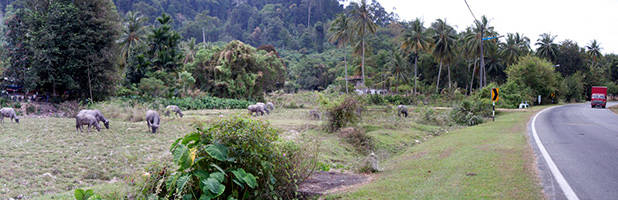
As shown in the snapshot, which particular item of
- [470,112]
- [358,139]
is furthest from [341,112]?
[470,112]

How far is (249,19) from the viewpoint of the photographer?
148750mm

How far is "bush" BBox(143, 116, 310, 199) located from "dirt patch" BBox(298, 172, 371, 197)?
0.57 metres

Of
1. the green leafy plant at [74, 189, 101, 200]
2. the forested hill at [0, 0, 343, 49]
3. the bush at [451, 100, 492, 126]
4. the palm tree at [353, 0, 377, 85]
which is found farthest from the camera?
the forested hill at [0, 0, 343, 49]

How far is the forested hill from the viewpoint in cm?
12538

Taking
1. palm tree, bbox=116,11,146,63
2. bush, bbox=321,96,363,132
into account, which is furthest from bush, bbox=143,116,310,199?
palm tree, bbox=116,11,146,63

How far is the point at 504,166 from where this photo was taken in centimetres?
848

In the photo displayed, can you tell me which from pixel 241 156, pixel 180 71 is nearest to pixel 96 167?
pixel 241 156

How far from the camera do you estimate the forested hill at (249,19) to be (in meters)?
125

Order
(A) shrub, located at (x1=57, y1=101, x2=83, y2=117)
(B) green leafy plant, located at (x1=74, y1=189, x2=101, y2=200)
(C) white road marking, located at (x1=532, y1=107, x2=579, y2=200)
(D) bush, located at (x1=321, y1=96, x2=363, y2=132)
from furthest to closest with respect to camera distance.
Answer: (A) shrub, located at (x1=57, y1=101, x2=83, y2=117) < (D) bush, located at (x1=321, y1=96, x2=363, y2=132) < (B) green leafy plant, located at (x1=74, y1=189, x2=101, y2=200) < (C) white road marking, located at (x1=532, y1=107, x2=579, y2=200)

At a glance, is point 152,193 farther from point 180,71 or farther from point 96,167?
point 180,71

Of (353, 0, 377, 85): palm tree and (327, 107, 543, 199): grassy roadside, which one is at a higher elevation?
(353, 0, 377, 85): palm tree

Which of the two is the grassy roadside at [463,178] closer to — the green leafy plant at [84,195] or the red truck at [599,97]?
the green leafy plant at [84,195]

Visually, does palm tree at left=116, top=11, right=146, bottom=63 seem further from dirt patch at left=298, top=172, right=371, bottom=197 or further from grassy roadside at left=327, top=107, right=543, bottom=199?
grassy roadside at left=327, top=107, right=543, bottom=199

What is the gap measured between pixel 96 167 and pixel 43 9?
82.1 ft
